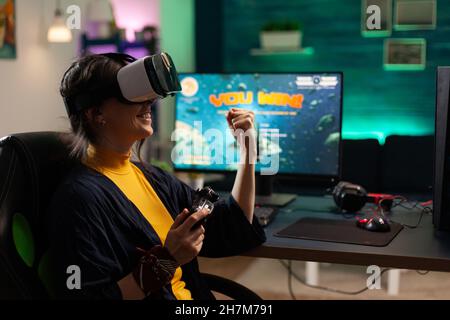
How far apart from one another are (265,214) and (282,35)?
9.98ft

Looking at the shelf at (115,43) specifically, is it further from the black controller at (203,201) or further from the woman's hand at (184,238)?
the woman's hand at (184,238)

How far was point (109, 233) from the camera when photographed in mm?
1341

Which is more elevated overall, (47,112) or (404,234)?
(47,112)

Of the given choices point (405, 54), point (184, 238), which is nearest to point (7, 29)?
point (184, 238)

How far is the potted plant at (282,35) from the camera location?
456 cm

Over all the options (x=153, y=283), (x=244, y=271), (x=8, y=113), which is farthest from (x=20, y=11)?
(x=153, y=283)

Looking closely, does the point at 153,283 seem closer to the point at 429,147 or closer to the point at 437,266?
the point at 437,266

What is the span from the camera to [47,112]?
3461 millimetres

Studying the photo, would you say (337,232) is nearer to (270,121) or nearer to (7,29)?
(270,121)

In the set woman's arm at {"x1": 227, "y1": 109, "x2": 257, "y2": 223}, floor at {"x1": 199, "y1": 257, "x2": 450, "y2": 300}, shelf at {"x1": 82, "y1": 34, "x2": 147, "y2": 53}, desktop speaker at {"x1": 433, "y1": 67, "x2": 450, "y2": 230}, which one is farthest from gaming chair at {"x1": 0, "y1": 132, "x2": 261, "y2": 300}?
shelf at {"x1": 82, "y1": 34, "x2": 147, "y2": 53}

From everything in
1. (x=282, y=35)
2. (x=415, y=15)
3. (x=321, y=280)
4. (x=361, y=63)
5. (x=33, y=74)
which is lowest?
(x=321, y=280)

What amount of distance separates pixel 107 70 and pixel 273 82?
0.79 metres

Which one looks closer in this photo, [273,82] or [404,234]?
[404,234]

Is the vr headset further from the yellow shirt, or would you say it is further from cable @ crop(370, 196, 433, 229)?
cable @ crop(370, 196, 433, 229)
